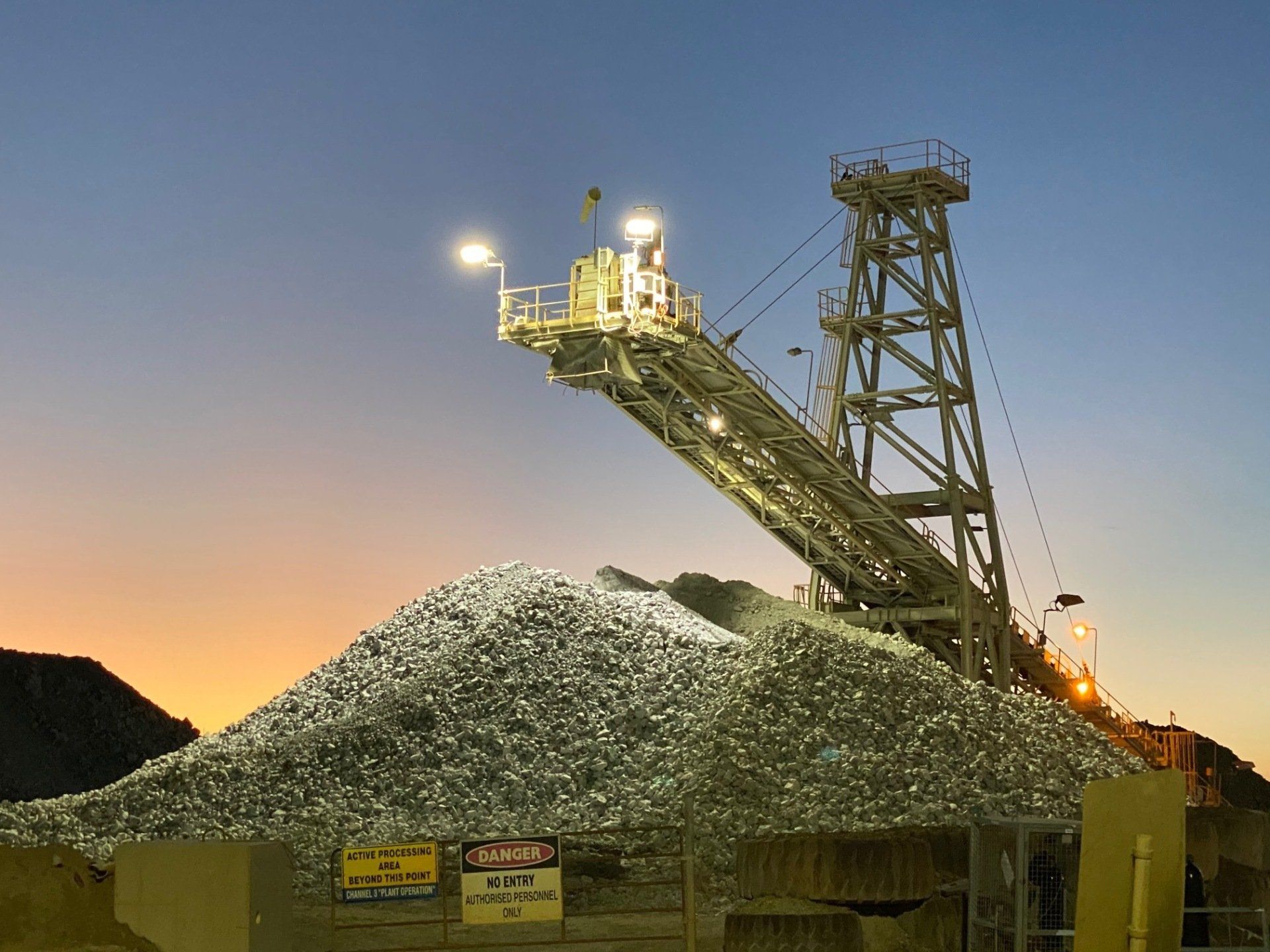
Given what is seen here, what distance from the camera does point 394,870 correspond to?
13992 millimetres

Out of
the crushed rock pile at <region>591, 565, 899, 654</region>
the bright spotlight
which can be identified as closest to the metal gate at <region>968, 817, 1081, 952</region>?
the bright spotlight

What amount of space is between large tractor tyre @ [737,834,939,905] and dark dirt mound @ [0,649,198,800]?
115ft

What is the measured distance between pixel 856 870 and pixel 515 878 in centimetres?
313

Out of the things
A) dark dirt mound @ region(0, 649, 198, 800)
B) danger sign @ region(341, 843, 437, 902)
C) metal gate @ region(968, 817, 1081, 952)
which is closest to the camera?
metal gate @ region(968, 817, 1081, 952)

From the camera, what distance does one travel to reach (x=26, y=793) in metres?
43.9

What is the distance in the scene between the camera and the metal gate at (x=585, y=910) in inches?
631

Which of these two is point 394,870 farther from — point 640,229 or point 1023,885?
point 640,229

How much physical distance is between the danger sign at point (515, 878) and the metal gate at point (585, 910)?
1.40ft

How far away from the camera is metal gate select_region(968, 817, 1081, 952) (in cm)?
1123

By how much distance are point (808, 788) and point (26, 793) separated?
28633mm

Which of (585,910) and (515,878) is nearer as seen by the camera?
(515,878)

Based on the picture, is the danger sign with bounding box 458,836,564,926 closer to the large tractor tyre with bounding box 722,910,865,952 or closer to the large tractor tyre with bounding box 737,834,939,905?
the large tractor tyre with bounding box 722,910,865,952

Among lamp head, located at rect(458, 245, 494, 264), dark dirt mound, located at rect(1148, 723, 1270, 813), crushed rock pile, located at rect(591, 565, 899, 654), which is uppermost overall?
lamp head, located at rect(458, 245, 494, 264)

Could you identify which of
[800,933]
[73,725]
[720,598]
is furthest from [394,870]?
[73,725]
